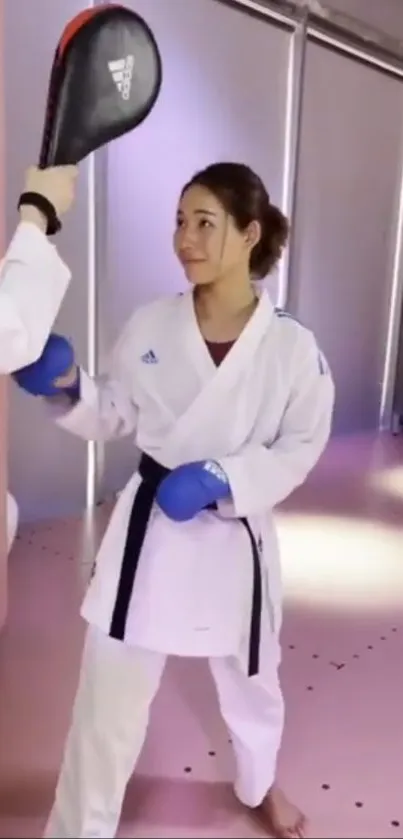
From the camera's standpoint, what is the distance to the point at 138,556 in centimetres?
103

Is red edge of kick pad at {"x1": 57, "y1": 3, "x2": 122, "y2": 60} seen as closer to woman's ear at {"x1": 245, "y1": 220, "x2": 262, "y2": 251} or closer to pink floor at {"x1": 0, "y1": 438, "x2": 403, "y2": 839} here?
woman's ear at {"x1": 245, "y1": 220, "x2": 262, "y2": 251}

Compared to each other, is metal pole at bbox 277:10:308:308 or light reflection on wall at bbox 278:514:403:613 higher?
metal pole at bbox 277:10:308:308

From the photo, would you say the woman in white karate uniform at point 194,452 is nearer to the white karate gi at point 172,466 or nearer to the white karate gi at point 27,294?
the white karate gi at point 172,466

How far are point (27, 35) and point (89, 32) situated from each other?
1559 mm

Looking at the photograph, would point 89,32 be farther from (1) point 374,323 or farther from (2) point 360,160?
(1) point 374,323

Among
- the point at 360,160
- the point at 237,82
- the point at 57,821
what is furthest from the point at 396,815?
the point at 360,160

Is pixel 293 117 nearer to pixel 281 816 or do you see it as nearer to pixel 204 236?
pixel 204 236

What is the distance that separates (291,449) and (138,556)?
213 millimetres

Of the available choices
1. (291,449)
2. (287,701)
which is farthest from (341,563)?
(291,449)

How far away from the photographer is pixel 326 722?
1.55 meters

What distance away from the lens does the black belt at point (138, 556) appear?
1.02m

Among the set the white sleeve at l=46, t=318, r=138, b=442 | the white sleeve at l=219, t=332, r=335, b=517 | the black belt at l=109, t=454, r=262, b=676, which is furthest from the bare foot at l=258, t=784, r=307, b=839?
the white sleeve at l=46, t=318, r=138, b=442

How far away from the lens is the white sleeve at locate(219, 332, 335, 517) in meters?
1.00

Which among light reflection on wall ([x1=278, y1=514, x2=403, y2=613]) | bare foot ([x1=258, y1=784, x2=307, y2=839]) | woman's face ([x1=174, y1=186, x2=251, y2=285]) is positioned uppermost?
woman's face ([x1=174, y1=186, x2=251, y2=285])
